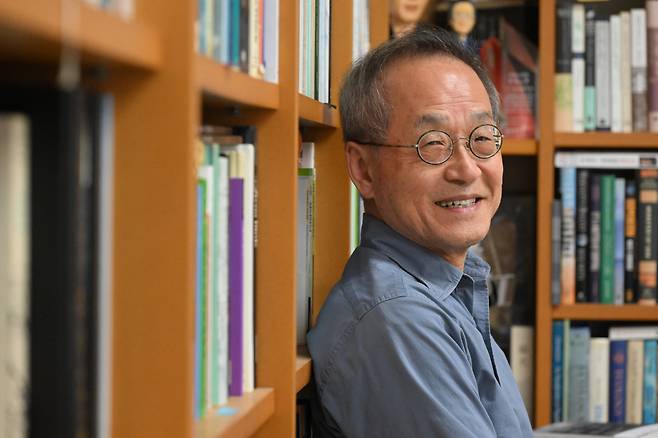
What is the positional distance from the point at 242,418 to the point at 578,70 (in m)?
1.84

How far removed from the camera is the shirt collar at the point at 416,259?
1.54m

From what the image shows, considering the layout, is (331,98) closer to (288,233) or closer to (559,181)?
(288,233)

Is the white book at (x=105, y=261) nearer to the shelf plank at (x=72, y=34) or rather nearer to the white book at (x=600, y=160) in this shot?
the shelf plank at (x=72, y=34)

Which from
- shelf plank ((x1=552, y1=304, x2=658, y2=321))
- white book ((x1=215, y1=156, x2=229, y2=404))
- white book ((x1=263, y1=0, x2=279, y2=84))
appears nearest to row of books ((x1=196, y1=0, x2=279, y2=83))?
white book ((x1=263, y1=0, x2=279, y2=84))

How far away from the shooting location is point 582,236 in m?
2.62

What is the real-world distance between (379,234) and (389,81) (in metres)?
0.24

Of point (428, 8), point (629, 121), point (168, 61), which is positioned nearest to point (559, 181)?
Answer: point (629, 121)

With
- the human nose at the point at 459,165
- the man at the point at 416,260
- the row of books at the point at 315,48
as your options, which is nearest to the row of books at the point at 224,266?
the man at the point at 416,260

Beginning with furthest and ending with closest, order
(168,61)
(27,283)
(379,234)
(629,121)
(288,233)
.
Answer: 1. (629,121)
2. (379,234)
3. (288,233)
4. (168,61)
5. (27,283)

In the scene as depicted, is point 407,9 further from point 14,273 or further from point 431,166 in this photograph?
point 14,273

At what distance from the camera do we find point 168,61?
805 millimetres

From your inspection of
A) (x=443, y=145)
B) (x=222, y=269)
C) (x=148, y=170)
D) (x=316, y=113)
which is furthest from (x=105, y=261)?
(x=443, y=145)

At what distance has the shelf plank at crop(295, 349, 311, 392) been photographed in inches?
51.1

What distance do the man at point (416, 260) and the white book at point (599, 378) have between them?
99 centimetres
